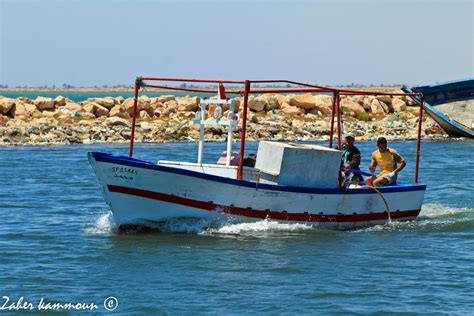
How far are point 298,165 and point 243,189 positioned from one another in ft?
3.70

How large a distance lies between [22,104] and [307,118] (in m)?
14.1

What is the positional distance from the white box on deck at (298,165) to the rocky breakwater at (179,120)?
2106 cm

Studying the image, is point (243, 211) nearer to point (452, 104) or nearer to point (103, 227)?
point (103, 227)

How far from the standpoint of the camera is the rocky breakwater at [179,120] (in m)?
39.4

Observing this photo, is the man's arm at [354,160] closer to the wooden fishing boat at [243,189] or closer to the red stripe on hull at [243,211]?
the wooden fishing boat at [243,189]

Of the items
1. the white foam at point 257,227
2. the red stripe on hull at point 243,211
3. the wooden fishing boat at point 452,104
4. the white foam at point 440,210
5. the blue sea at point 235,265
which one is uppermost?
Result: the wooden fishing boat at point 452,104

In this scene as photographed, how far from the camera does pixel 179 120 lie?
4584 cm

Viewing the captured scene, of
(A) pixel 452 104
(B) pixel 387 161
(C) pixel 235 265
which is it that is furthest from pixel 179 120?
(C) pixel 235 265

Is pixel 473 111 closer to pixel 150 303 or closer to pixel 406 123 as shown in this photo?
pixel 406 123

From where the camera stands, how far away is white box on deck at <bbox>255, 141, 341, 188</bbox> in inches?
634

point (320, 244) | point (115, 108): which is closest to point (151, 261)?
point (320, 244)

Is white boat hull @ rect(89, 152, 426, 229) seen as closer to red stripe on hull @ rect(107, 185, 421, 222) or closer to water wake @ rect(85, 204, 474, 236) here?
red stripe on hull @ rect(107, 185, 421, 222)

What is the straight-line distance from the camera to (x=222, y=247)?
1495 cm

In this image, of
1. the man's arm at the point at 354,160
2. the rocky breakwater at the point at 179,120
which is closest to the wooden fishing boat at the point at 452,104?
the rocky breakwater at the point at 179,120
